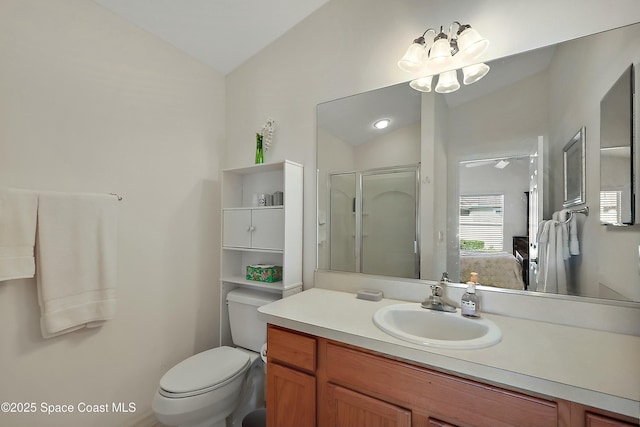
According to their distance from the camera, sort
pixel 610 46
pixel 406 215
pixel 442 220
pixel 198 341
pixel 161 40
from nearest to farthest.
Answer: pixel 610 46
pixel 442 220
pixel 406 215
pixel 161 40
pixel 198 341

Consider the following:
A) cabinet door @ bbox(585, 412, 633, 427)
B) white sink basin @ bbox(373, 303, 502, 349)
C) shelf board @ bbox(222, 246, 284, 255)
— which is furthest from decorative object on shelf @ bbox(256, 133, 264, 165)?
cabinet door @ bbox(585, 412, 633, 427)

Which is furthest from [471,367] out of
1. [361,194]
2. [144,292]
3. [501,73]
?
[144,292]

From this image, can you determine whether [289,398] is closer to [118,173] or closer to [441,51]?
[118,173]

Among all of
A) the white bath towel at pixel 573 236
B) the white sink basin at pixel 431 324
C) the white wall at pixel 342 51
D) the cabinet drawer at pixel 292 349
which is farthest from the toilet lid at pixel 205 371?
the white bath towel at pixel 573 236

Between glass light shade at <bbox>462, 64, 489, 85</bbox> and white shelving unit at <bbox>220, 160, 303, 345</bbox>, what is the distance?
3.33 feet

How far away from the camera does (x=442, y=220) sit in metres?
1.32

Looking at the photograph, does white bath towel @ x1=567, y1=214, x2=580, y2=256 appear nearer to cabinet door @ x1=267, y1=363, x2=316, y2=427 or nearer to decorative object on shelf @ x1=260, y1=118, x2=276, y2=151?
cabinet door @ x1=267, y1=363, x2=316, y2=427

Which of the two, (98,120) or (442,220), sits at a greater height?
(98,120)

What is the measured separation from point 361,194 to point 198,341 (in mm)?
1586

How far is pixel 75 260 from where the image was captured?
1306mm

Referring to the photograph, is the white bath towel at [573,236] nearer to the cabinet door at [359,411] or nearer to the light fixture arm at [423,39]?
the cabinet door at [359,411]

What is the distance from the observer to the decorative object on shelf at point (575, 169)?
3.41 feet

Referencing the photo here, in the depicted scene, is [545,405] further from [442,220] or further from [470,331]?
[442,220]

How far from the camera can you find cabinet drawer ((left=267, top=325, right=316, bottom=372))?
3.42ft
